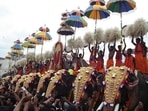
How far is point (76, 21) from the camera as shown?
1020cm

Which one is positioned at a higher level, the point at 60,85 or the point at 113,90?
the point at 113,90

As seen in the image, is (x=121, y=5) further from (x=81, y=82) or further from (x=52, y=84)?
(x=52, y=84)

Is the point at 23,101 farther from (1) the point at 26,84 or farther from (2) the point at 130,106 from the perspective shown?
(1) the point at 26,84

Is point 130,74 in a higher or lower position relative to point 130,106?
higher

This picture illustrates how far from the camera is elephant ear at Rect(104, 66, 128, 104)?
533cm

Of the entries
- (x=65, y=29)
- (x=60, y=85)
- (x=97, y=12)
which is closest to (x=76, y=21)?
(x=65, y=29)

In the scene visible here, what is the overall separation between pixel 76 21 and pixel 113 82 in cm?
504

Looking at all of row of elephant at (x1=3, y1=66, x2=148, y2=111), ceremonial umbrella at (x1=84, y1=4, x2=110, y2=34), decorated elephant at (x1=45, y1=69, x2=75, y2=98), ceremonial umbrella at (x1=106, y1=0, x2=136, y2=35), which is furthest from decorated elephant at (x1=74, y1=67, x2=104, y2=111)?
ceremonial umbrella at (x1=84, y1=4, x2=110, y2=34)

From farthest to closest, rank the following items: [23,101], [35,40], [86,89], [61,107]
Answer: [35,40]
[61,107]
[86,89]
[23,101]

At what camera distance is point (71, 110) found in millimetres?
5715

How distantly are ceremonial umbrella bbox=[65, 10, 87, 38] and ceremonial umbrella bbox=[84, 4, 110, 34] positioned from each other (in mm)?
772

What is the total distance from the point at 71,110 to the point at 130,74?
117 centimetres

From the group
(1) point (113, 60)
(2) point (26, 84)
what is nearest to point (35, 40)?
(2) point (26, 84)

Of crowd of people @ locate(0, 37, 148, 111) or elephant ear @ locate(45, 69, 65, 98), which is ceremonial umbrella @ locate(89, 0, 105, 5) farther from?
elephant ear @ locate(45, 69, 65, 98)
